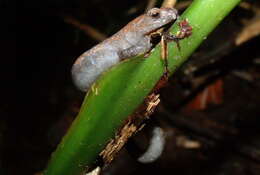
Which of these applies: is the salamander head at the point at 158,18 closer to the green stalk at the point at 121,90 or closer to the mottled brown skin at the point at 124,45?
the mottled brown skin at the point at 124,45

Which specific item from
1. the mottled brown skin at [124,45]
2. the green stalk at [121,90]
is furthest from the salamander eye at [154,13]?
the green stalk at [121,90]

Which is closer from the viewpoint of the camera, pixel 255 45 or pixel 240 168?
pixel 240 168

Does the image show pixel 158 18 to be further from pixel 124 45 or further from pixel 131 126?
pixel 131 126

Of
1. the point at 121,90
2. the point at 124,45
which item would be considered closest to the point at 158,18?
the point at 124,45

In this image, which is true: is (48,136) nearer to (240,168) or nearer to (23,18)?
(23,18)

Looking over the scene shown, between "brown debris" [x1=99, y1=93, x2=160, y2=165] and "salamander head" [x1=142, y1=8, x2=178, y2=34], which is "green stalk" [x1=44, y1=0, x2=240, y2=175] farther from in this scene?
"salamander head" [x1=142, y1=8, x2=178, y2=34]

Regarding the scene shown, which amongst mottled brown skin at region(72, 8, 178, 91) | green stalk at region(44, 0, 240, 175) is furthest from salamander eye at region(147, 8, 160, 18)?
green stalk at region(44, 0, 240, 175)

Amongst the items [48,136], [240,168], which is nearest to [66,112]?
[48,136]

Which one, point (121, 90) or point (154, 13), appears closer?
point (121, 90)
